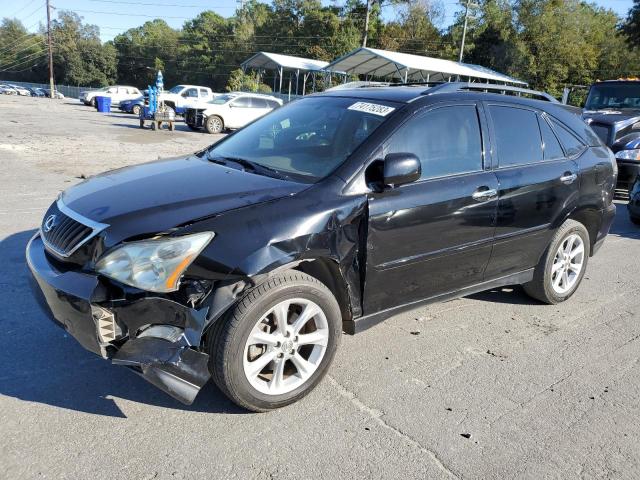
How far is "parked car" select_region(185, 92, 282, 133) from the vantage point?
21297 mm

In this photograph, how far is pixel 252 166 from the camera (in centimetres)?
354

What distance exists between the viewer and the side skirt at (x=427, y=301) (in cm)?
329

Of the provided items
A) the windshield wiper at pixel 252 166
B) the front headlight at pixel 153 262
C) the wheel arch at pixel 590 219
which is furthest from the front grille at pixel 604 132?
the front headlight at pixel 153 262

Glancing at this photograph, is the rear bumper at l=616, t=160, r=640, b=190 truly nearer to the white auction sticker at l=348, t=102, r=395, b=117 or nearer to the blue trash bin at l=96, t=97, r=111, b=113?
the white auction sticker at l=348, t=102, r=395, b=117

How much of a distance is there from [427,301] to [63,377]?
2.37 metres

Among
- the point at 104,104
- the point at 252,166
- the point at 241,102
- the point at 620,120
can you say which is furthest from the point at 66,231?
the point at 104,104

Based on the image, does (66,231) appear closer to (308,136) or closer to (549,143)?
(308,136)

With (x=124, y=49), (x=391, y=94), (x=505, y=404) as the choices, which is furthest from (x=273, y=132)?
(x=124, y=49)

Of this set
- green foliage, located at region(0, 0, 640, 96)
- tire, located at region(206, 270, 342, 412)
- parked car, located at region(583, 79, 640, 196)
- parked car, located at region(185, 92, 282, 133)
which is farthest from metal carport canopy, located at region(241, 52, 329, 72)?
tire, located at region(206, 270, 342, 412)

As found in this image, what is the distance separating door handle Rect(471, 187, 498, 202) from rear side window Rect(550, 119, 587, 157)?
3.97ft

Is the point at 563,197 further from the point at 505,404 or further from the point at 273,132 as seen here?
the point at 273,132

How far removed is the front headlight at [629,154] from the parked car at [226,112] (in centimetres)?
1396

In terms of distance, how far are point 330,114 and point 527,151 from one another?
5.35ft

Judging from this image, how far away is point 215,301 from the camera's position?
8.54 ft
